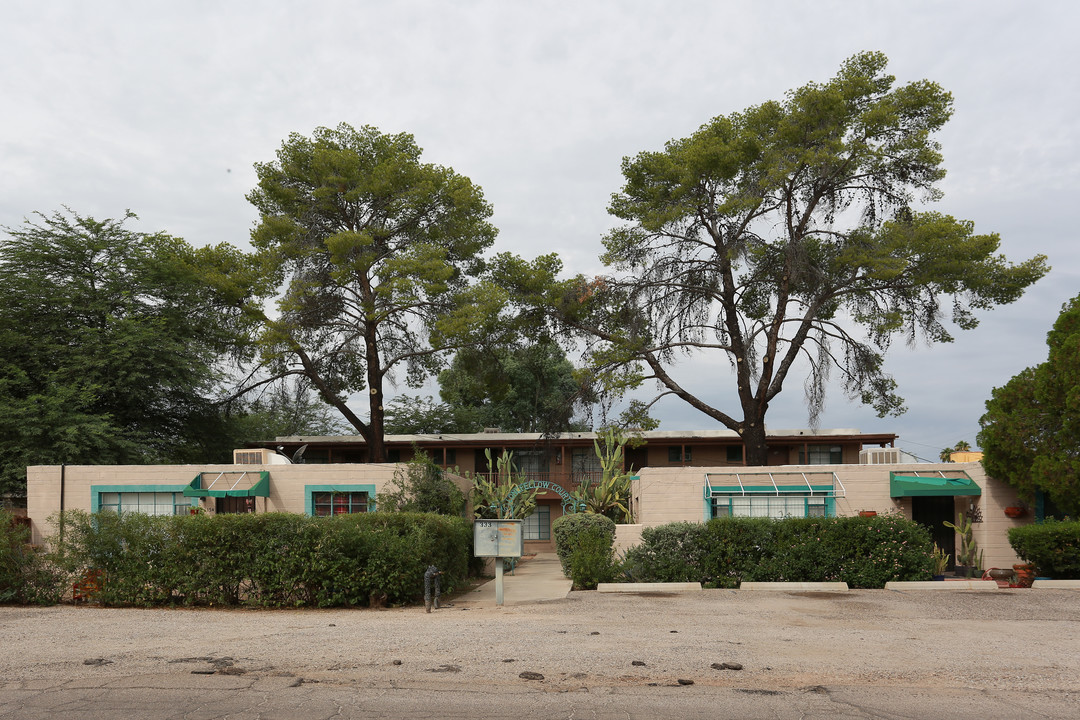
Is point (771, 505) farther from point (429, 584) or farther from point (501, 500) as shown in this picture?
point (429, 584)

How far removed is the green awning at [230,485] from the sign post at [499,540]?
684 cm

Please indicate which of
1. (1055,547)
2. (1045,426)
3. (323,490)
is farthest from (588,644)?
(1045,426)

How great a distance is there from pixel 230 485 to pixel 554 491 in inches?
534

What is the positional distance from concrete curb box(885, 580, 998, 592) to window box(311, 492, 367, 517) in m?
11.3

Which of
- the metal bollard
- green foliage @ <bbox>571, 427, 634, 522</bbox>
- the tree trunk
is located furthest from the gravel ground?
the tree trunk

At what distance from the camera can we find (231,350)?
30.2 metres

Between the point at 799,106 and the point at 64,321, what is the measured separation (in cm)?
2486

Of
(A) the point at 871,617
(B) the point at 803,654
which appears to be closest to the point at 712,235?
(A) the point at 871,617

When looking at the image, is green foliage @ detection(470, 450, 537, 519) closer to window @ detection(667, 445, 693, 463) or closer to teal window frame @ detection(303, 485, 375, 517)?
teal window frame @ detection(303, 485, 375, 517)

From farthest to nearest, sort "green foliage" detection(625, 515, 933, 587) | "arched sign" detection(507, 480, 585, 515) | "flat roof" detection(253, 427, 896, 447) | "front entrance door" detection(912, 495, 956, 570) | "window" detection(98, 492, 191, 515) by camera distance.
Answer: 1. "flat roof" detection(253, 427, 896, 447)
2. "arched sign" detection(507, 480, 585, 515)
3. "front entrance door" detection(912, 495, 956, 570)
4. "window" detection(98, 492, 191, 515)
5. "green foliage" detection(625, 515, 933, 587)

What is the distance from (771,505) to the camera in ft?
65.4

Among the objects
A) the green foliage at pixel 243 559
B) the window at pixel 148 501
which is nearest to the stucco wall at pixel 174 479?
the window at pixel 148 501

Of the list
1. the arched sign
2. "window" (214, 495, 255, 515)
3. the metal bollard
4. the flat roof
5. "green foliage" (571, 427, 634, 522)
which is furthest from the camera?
the flat roof

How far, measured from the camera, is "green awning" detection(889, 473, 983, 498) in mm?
18672
